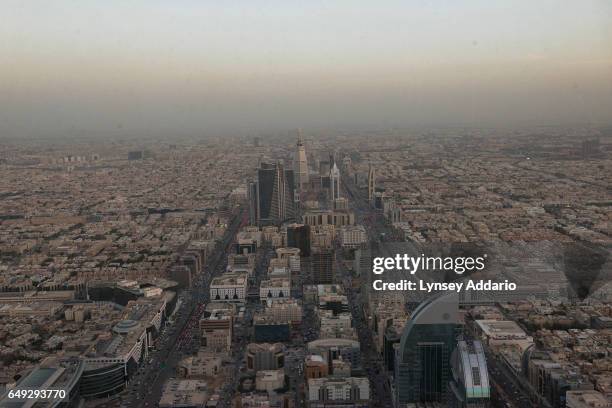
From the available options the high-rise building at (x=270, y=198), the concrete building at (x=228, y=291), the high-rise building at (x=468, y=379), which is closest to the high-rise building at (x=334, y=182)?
the high-rise building at (x=270, y=198)

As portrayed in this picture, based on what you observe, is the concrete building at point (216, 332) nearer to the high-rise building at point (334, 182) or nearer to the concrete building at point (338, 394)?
the concrete building at point (338, 394)

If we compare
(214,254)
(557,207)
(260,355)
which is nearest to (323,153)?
(214,254)

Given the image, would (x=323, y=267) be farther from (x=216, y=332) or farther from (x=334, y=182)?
(x=334, y=182)

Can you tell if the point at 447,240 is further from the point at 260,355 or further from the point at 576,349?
the point at 260,355

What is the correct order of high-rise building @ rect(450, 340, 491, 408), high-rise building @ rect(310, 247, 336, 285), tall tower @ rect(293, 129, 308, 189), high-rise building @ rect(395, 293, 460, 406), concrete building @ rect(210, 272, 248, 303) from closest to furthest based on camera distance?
1. high-rise building @ rect(450, 340, 491, 408)
2. high-rise building @ rect(395, 293, 460, 406)
3. concrete building @ rect(210, 272, 248, 303)
4. high-rise building @ rect(310, 247, 336, 285)
5. tall tower @ rect(293, 129, 308, 189)

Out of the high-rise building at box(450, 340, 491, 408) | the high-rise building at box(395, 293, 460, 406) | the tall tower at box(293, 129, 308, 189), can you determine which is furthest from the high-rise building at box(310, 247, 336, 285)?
the tall tower at box(293, 129, 308, 189)

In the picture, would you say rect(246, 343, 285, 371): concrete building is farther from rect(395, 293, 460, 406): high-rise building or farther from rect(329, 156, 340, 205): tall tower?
rect(329, 156, 340, 205): tall tower
